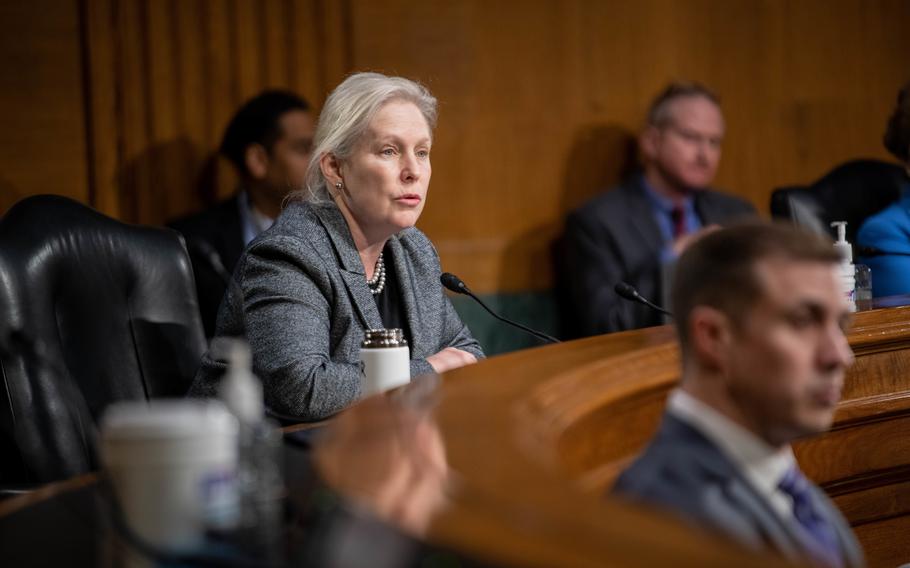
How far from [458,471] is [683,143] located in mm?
3585

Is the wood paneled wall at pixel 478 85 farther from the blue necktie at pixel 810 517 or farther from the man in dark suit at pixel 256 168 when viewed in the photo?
the blue necktie at pixel 810 517

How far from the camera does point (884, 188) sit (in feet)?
13.6

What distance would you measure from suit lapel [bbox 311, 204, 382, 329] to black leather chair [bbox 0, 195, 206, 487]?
340 mm

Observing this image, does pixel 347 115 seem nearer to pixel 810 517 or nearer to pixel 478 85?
pixel 810 517

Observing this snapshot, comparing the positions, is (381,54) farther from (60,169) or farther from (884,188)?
(884,188)

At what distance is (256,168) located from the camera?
4.08 meters

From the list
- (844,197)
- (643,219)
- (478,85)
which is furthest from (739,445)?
(478,85)

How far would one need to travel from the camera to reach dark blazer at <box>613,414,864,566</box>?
1328 mm

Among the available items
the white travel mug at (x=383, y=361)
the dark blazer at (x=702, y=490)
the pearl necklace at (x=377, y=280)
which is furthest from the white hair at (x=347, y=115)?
the dark blazer at (x=702, y=490)

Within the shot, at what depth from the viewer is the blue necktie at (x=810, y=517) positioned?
1.55 m

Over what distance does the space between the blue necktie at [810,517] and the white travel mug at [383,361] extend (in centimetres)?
71

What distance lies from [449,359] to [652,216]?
197cm


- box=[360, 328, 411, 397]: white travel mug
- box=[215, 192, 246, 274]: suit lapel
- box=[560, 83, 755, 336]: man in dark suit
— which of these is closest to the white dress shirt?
box=[360, 328, 411, 397]: white travel mug

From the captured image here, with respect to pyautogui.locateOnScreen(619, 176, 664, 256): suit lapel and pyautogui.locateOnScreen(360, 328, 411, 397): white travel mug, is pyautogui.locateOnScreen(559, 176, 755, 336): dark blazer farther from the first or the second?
pyautogui.locateOnScreen(360, 328, 411, 397): white travel mug
